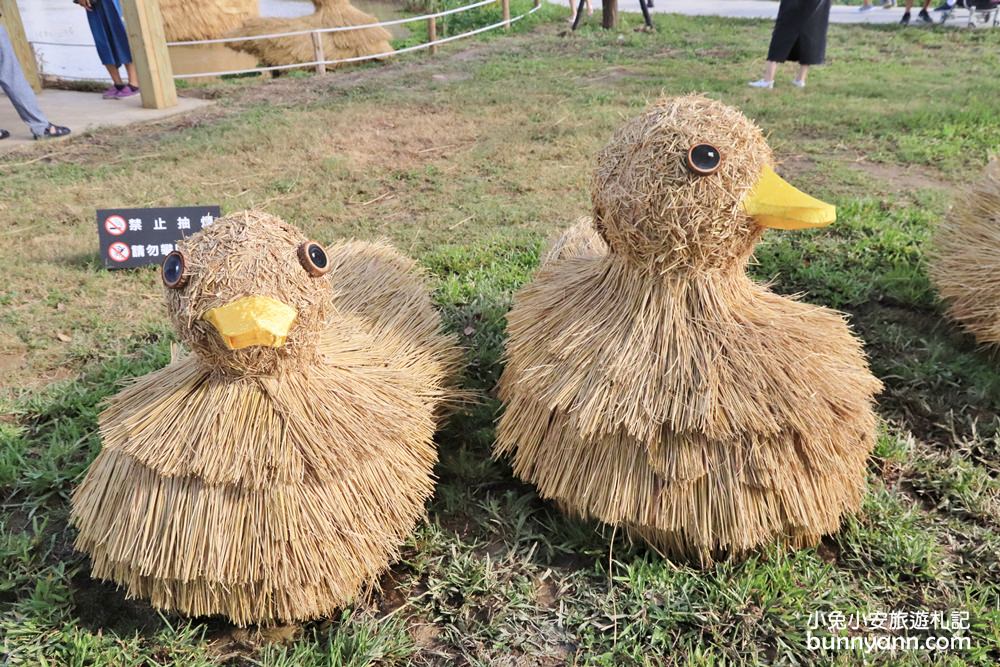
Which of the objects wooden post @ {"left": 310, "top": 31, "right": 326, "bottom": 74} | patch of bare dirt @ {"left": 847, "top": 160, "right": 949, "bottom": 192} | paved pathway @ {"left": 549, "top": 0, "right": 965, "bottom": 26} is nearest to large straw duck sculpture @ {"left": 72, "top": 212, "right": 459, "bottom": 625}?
patch of bare dirt @ {"left": 847, "top": 160, "right": 949, "bottom": 192}

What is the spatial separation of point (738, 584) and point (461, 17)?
1197 centimetres

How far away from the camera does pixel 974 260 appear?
9.88ft

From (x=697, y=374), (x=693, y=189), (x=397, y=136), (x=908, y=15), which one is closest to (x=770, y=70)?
(x=397, y=136)

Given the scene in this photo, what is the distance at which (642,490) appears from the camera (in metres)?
2.06

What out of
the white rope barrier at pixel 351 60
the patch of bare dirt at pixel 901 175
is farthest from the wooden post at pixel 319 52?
the patch of bare dirt at pixel 901 175

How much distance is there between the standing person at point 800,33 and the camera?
7.15 metres

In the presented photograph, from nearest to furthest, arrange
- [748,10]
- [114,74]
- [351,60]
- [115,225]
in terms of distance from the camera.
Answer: [115,225], [114,74], [351,60], [748,10]

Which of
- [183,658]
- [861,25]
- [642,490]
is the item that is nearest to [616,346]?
[642,490]

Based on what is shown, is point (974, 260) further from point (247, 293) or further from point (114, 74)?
point (114, 74)

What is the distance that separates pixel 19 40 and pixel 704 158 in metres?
9.01

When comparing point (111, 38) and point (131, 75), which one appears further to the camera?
point (131, 75)

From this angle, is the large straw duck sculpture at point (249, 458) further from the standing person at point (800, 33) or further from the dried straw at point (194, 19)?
the dried straw at point (194, 19)

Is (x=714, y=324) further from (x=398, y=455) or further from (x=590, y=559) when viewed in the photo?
(x=398, y=455)

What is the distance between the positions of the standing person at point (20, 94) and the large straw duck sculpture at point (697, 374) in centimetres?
635
